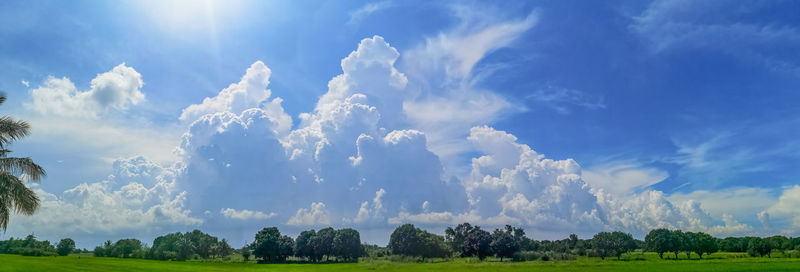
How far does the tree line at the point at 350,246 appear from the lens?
422ft

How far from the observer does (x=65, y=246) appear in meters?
137

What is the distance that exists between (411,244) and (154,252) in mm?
72303

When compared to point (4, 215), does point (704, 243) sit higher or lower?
lower

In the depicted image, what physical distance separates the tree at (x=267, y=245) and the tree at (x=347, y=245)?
55.7ft

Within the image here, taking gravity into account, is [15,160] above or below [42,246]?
above

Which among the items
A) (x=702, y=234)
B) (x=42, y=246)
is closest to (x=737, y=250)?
(x=702, y=234)

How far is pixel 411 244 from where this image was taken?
133125 mm

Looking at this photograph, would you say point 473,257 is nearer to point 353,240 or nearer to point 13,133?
point 353,240

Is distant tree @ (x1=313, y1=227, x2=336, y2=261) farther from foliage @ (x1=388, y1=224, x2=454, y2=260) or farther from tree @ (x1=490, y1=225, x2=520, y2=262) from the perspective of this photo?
tree @ (x1=490, y1=225, x2=520, y2=262)

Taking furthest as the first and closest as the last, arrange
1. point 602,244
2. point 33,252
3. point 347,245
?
point 602,244 < point 347,245 < point 33,252

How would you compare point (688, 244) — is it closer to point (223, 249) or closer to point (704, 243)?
point (704, 243)

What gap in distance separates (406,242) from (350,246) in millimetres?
16626

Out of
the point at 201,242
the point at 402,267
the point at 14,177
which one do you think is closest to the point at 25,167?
the point at 14,177

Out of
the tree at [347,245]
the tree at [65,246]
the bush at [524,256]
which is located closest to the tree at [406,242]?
the tree at [347,245]
